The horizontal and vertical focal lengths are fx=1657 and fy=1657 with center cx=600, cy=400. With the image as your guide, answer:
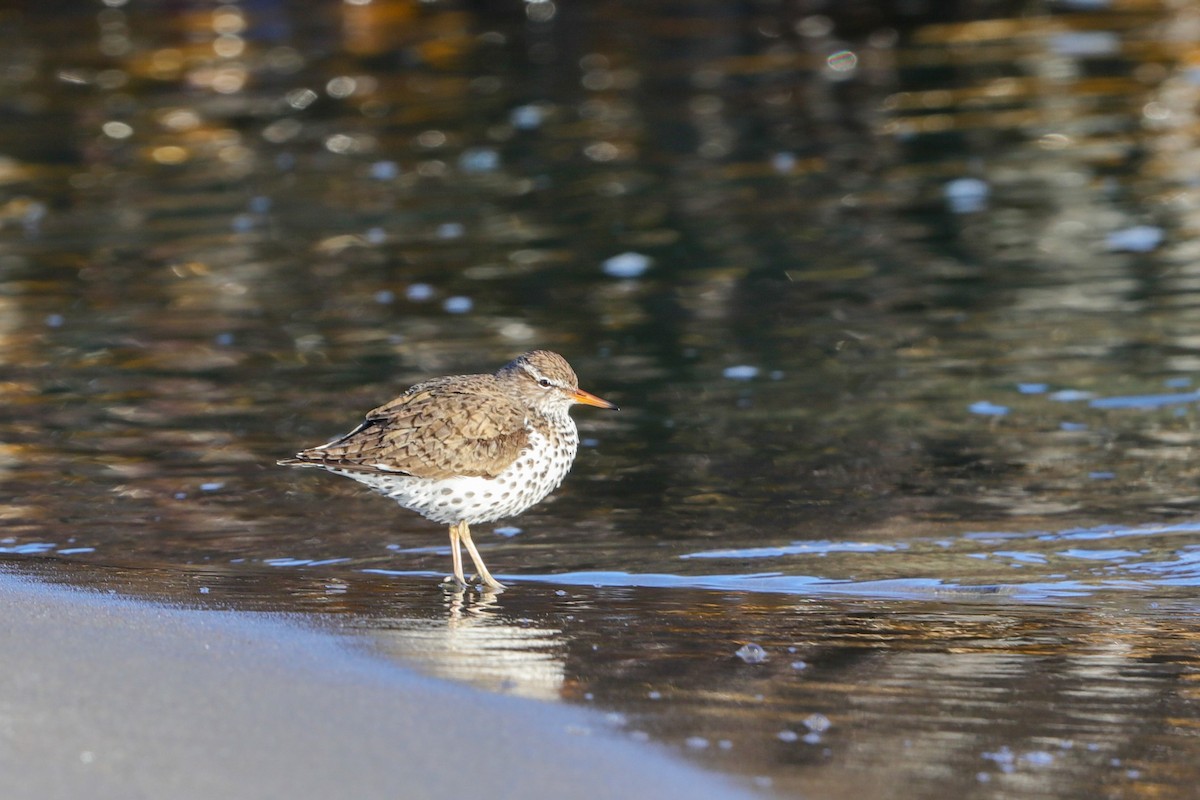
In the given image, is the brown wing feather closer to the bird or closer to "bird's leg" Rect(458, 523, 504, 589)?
the bird

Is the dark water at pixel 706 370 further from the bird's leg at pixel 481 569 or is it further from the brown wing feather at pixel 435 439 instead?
the brown wing feather at pixel 435 439

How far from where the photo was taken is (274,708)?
456cm

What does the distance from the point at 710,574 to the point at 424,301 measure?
5516 mm

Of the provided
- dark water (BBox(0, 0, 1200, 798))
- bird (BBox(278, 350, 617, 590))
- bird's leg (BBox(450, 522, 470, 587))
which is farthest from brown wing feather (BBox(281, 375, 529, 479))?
dark water (BBox(0, 0, 1200, 798))

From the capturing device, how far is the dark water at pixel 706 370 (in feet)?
17.2

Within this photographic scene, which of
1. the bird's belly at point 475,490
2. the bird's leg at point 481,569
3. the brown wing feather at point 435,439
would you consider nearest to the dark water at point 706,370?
the bird's leg at point 481,569

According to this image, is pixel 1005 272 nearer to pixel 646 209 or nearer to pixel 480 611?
pixel 646 209

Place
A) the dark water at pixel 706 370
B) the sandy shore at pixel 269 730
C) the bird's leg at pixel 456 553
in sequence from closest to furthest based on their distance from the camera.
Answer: the sandy shore at pixel 269 730, the dark water at pixel 706 370, the bird's leg at pixel 456 553

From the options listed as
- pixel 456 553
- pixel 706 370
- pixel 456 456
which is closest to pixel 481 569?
pixel 456 553

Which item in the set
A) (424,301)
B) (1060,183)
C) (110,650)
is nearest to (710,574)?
(110,650)

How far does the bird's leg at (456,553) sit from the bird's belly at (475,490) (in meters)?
0.11

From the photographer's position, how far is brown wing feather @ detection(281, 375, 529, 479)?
6.68 meters

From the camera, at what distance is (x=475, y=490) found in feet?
22.1

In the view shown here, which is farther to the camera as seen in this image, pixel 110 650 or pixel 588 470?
pixel 588 470
